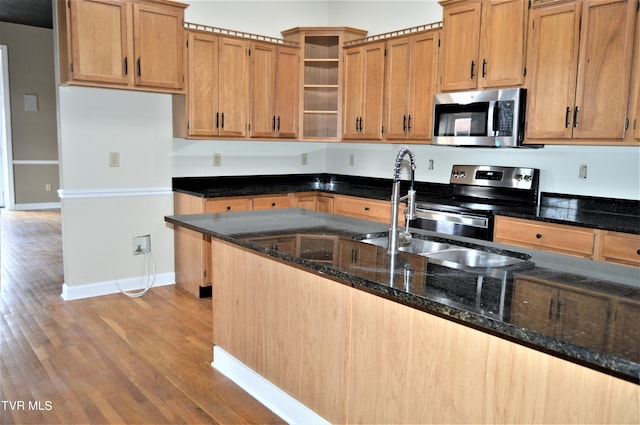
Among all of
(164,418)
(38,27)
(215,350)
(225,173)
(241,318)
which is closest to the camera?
(164,418)

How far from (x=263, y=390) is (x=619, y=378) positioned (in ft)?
5.63

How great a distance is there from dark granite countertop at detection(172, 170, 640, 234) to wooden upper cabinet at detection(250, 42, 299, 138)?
0.56 meters

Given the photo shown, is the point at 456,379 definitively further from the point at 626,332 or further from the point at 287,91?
the point at 287,91

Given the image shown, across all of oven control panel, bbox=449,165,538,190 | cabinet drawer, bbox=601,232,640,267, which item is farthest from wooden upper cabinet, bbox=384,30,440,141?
cabinet drawer, bbox=601,232,640,267

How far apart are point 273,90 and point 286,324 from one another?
9.72ft

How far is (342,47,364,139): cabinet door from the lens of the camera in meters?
4.74

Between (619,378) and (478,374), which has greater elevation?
Answer: (619,378)

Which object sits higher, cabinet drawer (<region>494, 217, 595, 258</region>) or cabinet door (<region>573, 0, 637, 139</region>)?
cabinet door (<region>573, 0, 637, 139</region>)

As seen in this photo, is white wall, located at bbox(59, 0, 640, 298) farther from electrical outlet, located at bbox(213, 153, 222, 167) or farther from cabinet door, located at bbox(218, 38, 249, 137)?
cabinet door, located at bbox(218, 38, 249, 137)

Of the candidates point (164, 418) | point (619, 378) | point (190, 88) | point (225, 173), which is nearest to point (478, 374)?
point (619, 378)

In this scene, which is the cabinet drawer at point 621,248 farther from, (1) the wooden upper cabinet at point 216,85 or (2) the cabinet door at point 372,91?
(1) the wooden upper cabinet at point 216,85

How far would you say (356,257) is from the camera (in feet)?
6.20

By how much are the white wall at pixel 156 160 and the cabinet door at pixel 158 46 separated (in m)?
0.34

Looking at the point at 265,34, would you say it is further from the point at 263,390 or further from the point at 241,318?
the point at 263,390
